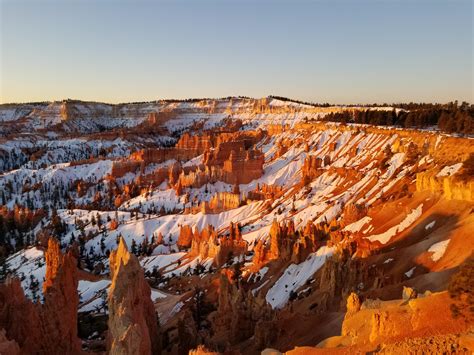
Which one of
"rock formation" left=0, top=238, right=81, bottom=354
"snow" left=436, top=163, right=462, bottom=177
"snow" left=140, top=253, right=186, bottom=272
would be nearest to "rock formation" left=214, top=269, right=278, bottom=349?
"rock formation" left=0, top=238, right=81, bottom=354

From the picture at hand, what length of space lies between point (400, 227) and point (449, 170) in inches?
440

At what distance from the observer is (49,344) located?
69.5ft

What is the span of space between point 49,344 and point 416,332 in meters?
16.8

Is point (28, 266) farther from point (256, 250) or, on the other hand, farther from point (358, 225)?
point (358, 225)

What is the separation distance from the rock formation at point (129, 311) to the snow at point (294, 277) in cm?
1476

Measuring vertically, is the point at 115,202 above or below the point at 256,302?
below

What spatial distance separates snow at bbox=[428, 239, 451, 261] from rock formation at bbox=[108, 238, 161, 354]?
1825 cm

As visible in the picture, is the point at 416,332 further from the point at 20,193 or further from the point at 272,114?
the point at 272,114

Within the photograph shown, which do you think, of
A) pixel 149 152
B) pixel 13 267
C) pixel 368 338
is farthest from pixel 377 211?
pixel 149 152

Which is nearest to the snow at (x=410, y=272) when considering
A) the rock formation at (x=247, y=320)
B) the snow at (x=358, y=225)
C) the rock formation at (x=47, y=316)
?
the rock formation at (x=247, y=320)

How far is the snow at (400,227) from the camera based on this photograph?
124 feet

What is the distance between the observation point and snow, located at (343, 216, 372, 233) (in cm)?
4392

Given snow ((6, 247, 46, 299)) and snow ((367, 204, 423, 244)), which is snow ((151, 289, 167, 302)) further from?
snow ((367, 204, 423, 244))

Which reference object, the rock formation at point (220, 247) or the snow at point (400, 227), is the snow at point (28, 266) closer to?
the rock formation at point (220, 247)
